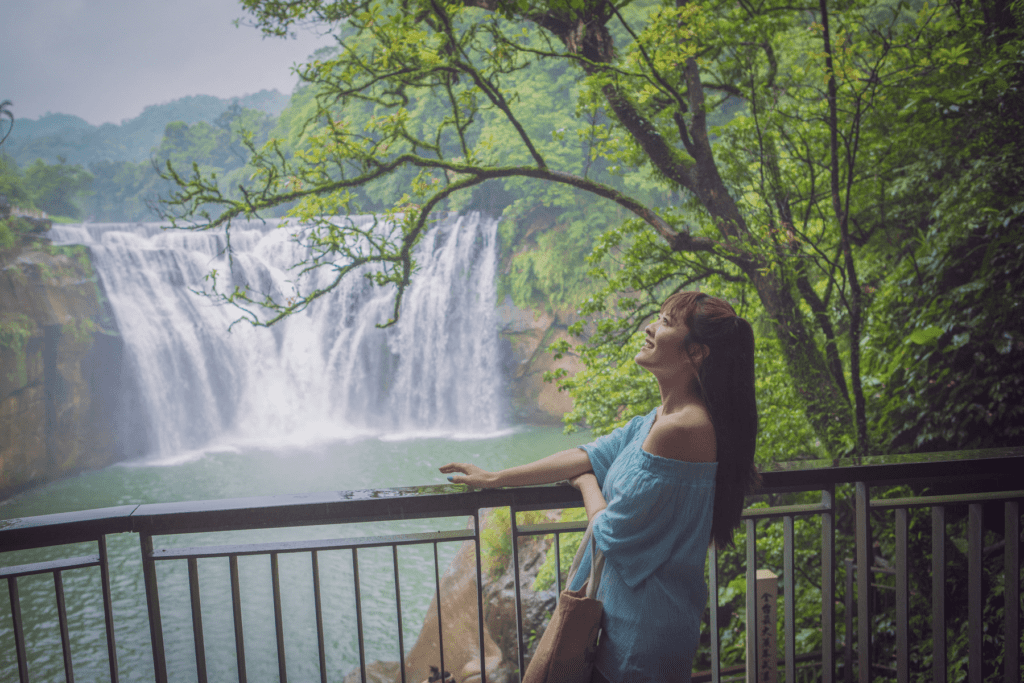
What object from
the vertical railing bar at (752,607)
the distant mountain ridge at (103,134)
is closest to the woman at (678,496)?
the vertical railing bar at (752,607)

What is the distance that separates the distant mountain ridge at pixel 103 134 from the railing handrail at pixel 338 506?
34144 millimetres

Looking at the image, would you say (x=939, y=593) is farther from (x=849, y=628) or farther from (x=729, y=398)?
(x=729, y=398)

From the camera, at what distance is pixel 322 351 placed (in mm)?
18594

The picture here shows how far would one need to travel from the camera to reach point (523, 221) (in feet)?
64.6

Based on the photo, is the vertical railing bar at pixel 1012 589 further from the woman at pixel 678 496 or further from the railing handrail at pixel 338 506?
the woman at pixel 678 496

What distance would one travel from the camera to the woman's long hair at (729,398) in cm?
116

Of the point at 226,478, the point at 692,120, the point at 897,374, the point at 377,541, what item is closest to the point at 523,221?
the point at 226,478

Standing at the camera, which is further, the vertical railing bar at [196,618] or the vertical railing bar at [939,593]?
the vertical railing bar at [939,593]

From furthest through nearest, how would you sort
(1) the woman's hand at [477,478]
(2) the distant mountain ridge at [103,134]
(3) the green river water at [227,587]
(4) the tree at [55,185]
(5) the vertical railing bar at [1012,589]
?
(2) the distant mountain ridge at [103,134]
(4) the tree at [55,185]
(3) the green river water at [227,587]
(5) the vertical railing bar at [1012,589]
(1) the woman's hand at [477,478]

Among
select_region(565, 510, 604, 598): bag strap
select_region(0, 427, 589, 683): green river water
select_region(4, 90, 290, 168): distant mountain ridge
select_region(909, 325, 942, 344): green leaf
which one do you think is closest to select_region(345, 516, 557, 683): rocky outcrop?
select_region(0, 427, 589, 683): green river water

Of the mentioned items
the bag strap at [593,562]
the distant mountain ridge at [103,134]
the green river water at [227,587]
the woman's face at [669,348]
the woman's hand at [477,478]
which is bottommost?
the green river water at [227,587]

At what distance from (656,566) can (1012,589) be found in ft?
3.39

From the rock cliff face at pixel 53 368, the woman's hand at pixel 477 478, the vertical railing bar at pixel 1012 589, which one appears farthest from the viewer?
the rock cliff face at pixel 53 368

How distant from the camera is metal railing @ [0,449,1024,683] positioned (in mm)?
1291
